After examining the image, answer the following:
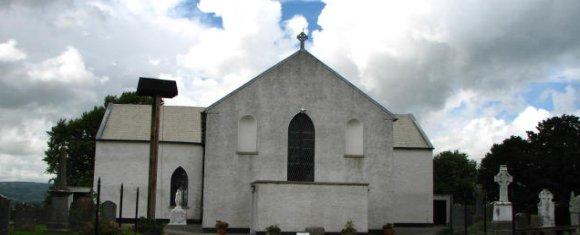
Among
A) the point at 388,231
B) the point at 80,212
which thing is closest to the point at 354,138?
the point at 388,231

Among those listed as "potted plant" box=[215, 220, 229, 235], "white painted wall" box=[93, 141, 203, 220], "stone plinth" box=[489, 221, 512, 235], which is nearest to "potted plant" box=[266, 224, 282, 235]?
"potted plant" box=[215, 220, 229, 235]

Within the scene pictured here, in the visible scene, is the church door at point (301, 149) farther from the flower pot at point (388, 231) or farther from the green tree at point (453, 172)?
the green tree at point (453, 172)

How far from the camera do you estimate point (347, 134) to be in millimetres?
35000

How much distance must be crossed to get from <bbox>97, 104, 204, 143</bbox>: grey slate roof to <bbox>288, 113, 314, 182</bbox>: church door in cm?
951

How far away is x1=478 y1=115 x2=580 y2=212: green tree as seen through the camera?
160 ft

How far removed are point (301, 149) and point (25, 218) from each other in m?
14.9

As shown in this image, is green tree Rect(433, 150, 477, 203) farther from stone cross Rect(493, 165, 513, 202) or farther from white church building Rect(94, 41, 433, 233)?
stone cross Rect(493, 165, 513, 202)

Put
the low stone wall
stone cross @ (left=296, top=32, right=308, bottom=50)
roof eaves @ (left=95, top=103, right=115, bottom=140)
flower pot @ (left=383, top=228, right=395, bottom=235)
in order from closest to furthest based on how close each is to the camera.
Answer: the low stone wall
flower pot @ (left=383, top=228, right=395, bottom=235)
stone cross @ (left=296, top=32, right=308, bottom=50)
roof eaves @ (left=95, top=103, right=115, bottom=140)

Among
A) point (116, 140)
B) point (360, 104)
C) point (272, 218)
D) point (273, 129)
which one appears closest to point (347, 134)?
point (360, 104)

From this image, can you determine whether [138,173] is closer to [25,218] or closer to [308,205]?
[25,218]

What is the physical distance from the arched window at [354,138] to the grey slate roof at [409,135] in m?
8.89

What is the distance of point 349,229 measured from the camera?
30766 millimetres

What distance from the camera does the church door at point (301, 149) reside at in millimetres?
34188

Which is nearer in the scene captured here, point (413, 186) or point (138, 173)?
point (138, 173)
